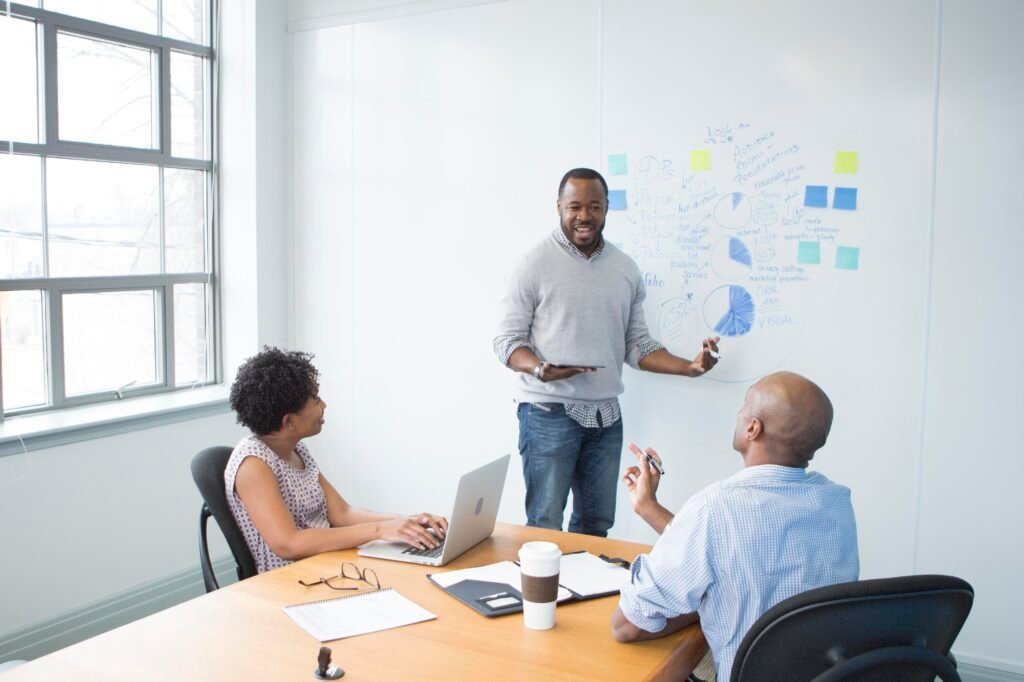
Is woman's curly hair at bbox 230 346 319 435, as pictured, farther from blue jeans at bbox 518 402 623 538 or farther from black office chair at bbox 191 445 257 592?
blue jeans at bbox 518 402 623 538

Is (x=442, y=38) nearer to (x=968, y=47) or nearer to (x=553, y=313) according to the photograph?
(x=553, y=313)

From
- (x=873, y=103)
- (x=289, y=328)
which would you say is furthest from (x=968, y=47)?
(x=289, y=328)

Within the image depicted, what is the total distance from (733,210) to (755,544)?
202 cm

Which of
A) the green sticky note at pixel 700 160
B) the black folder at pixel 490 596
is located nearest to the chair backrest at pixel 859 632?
the black folder at pixel 490 596

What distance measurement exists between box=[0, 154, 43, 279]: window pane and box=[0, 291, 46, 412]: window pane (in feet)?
0.34

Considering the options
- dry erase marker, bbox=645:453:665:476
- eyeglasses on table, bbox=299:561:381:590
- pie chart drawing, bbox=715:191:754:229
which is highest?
pie chart drawing, bbox=715:191:754:229

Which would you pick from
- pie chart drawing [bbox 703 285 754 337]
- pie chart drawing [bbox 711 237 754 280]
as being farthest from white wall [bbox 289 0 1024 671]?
pie chart drawing [bbox 711 237 754 280]

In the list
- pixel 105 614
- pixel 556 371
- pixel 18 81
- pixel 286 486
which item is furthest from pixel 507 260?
pixel 105 614

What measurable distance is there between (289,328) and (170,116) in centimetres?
113

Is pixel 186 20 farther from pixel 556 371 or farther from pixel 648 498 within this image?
pixel 648 498

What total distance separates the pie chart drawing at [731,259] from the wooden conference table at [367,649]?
5.90ft

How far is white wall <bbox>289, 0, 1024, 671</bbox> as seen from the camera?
3000 millimetres

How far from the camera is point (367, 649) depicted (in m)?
1.61

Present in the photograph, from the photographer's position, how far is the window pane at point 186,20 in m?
4.09
